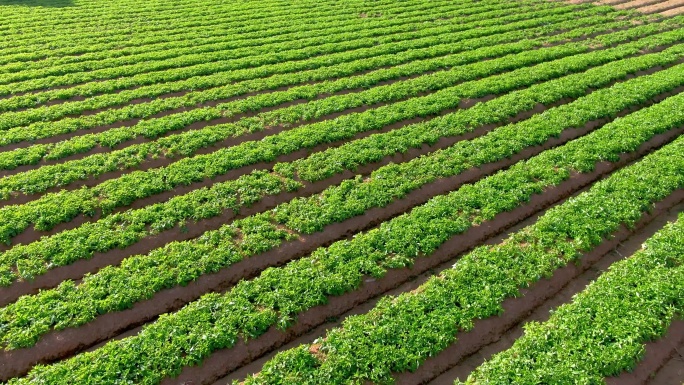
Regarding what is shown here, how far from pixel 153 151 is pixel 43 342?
919 centimetres

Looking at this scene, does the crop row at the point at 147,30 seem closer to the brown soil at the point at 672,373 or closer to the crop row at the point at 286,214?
the crop row at the point at 286,214

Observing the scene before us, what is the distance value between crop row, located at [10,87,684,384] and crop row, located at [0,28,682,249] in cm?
451

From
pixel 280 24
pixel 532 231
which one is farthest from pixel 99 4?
pixel 532 231

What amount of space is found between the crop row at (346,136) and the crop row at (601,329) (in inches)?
351

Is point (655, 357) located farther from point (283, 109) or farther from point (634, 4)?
point (634, 4)

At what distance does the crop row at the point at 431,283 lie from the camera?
976cm

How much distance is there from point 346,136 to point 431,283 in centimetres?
901

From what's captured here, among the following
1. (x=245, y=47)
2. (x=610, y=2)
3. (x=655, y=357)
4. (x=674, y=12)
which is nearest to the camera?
(x=655, y=357)

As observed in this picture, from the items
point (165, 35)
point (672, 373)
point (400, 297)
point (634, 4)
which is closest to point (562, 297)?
point (672, 373)

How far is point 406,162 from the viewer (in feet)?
56.0

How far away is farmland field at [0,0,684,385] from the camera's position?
10062 millimetres

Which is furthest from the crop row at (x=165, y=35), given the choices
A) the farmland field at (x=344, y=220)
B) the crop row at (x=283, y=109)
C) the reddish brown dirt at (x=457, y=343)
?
the reddish brown dirt at (x=457, y=343)

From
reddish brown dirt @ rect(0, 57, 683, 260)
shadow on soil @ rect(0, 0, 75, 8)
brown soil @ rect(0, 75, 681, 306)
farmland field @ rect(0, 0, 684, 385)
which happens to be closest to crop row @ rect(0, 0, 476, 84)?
farmland field @ rect(0, 0, 684, 385)

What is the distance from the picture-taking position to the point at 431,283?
11.6 metres
